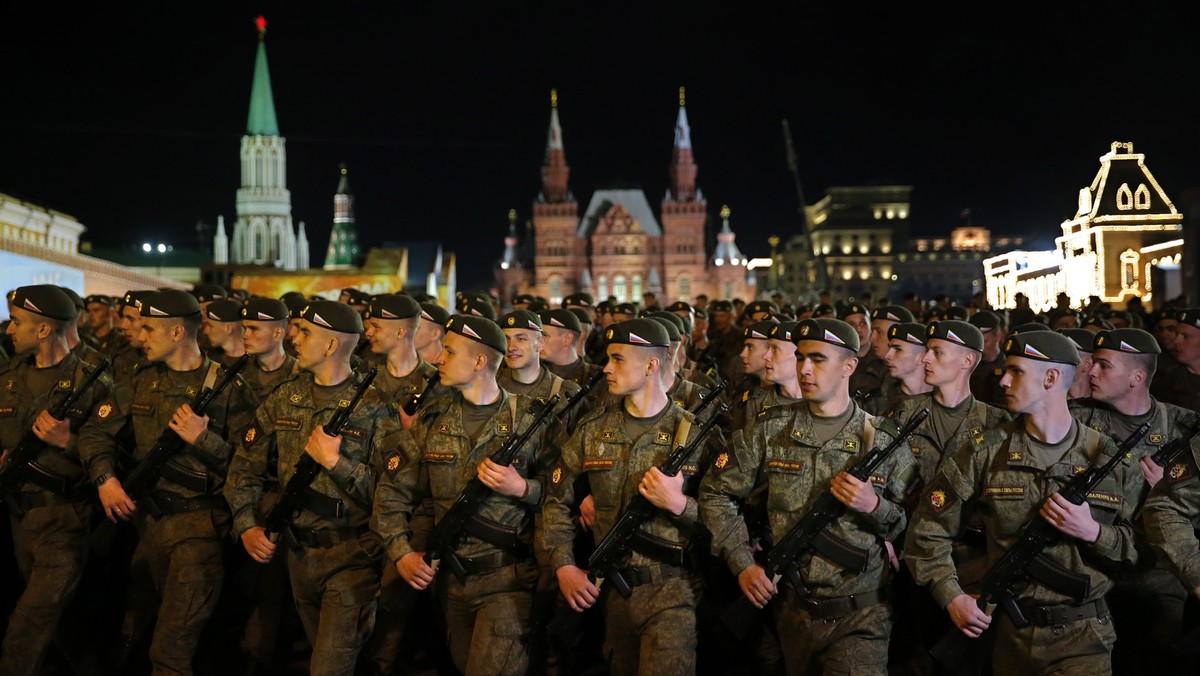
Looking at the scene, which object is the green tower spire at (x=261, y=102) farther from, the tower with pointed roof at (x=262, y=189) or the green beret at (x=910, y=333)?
the green beret at (x=910, y=333)

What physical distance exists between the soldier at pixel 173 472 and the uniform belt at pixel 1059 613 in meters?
4.43

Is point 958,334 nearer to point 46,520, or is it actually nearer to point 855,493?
point 855,493

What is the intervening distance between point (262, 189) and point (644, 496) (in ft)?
348

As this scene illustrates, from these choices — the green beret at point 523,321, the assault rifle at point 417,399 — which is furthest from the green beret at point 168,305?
the green beret at point 523,321

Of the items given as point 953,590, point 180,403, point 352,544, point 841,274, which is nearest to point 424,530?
point 352,544

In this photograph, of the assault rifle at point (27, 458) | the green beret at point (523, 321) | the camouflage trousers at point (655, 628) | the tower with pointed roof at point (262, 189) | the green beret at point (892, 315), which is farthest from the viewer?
the tower with pointed roof at point (262, 189)

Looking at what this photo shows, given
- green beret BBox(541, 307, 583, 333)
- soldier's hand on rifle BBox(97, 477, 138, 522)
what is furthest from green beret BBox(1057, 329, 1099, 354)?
soldier's hand on rifle BBox(97, 477, 138, 522)

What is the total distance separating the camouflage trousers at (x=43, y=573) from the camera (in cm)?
665

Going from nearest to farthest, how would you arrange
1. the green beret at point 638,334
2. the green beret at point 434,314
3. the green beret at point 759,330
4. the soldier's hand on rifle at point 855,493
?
the soldier's hand on rifle at point 855,493 < the green beret at point 638,334 < the green beret at point 434,314 < the green beret at point 759,330

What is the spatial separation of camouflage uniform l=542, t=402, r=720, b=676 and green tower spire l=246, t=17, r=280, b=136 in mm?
106607

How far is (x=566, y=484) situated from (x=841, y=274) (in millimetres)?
119896

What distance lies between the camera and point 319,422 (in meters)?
6.40

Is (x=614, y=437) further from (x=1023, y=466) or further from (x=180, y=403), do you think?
(x=180, y=403)

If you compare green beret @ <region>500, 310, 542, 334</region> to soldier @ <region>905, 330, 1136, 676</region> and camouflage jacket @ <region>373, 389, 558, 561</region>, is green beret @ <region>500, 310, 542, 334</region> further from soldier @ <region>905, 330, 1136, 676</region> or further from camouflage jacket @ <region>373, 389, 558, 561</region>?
soldier @ <region>905, 330, 1136, 676</region>
